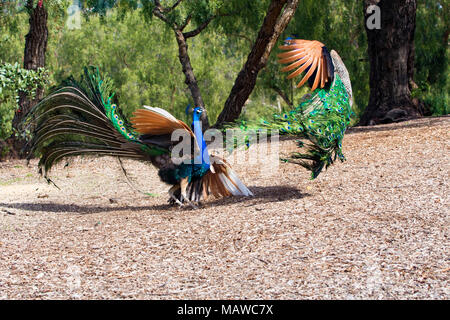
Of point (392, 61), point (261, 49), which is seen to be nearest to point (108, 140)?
point (261, 49)

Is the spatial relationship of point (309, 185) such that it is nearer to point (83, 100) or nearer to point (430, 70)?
point (83, 100)

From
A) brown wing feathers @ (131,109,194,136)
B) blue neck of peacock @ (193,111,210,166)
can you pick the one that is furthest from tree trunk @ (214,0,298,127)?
brown wing feathers @ (131,109,194,136)

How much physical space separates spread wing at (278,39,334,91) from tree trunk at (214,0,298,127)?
418 cm

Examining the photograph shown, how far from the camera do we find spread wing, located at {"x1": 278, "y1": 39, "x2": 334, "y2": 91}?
5.78 m

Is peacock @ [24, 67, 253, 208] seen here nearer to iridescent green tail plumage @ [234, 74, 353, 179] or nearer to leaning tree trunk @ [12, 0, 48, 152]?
iridescent green tail plumage @ [234, 74, 353, 179]

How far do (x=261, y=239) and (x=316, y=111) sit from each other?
1789 millimetres

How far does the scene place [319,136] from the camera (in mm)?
5254

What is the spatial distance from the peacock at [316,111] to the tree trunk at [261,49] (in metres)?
4.00

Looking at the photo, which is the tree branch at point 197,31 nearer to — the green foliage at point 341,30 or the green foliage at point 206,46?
the green foliage at point 206,46

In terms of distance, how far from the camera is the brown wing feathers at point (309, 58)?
5.78 metres

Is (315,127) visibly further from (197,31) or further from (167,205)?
(197,31)

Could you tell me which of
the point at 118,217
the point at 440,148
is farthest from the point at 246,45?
the point at 118,217

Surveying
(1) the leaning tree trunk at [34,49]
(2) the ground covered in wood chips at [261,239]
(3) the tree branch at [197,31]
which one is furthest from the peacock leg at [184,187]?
(3) the tree branch at [197,31]

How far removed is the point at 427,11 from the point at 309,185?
12.2 m
